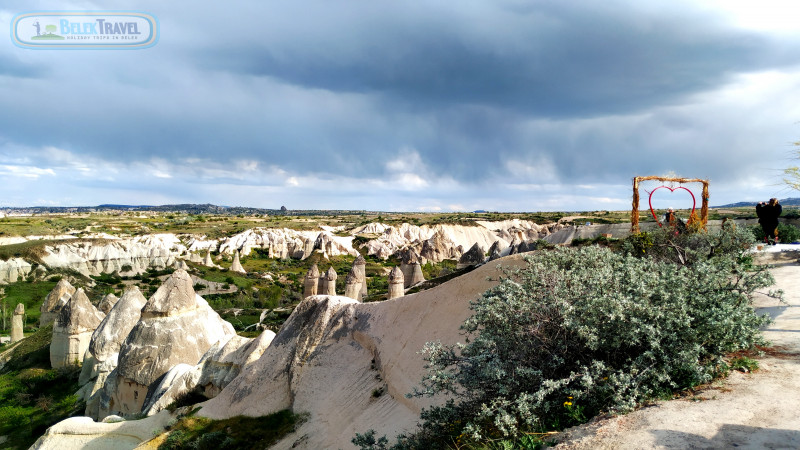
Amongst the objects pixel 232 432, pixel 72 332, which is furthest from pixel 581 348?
pixel 72 332

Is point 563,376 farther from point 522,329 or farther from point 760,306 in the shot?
point 760,306

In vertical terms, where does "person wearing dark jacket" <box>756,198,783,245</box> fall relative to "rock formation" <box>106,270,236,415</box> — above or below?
above

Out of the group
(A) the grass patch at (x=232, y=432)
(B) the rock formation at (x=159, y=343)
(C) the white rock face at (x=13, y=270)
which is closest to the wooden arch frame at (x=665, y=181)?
(A) the grass patch at (x=232, y=432)

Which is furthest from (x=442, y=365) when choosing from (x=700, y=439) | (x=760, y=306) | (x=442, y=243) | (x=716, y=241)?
(x=442, y=243)

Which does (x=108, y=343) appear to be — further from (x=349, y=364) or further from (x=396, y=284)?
(x=396, y=284)

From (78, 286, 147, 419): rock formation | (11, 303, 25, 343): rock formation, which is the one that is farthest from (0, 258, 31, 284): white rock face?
(78, 286, 147, 419): rock formation

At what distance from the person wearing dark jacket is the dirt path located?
13.0m

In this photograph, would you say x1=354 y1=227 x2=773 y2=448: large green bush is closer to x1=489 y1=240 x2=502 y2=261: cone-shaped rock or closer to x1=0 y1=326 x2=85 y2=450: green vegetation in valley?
x1=0 y1=326 x2=85 y2=450: green vegetation in valley

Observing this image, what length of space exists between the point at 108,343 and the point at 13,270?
34.1 m

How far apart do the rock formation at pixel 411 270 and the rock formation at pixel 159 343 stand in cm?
2292

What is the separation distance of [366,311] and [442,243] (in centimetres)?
5656

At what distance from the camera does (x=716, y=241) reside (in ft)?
36.0

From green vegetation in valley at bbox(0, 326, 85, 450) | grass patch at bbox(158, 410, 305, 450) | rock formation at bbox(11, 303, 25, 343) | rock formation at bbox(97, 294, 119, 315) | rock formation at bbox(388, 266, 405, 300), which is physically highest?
rock formation at bbox(388, 266, 405, 300)

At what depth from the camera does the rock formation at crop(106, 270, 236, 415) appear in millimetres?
15555
